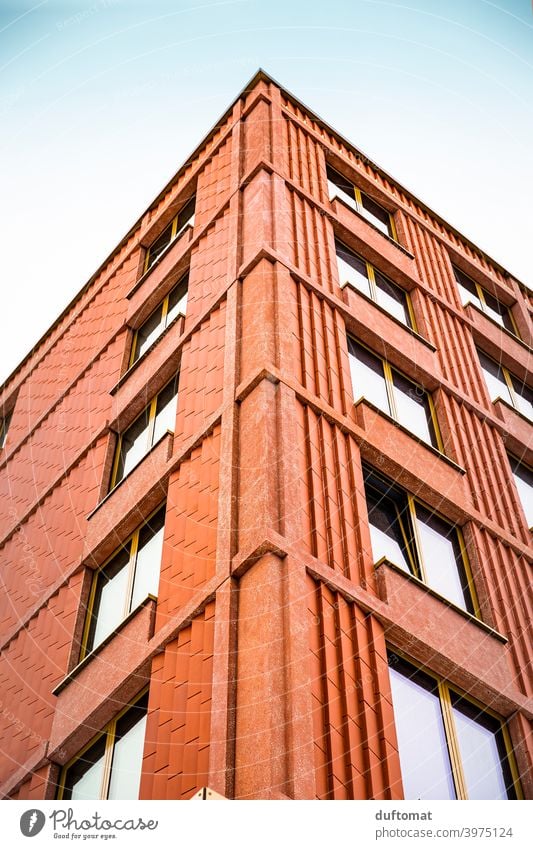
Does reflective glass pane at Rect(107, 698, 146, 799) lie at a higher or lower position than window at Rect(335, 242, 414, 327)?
lower

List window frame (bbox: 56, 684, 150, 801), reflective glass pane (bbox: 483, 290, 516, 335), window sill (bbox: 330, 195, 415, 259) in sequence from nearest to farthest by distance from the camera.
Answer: window frame (bbox: 56, 684, 150, 801), window sill (bbox: 330, 195, 415, 259), reflective glass pane (bbox: 483, 290, 516, 335)

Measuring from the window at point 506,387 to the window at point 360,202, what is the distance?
353cm

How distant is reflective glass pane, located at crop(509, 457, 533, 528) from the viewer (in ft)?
64.7

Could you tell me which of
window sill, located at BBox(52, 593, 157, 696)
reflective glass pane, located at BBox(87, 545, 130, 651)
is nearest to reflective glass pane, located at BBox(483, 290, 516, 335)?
reflective glass pane, located at BBox(87, 545, 130, 651)

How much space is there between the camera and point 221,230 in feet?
65.6

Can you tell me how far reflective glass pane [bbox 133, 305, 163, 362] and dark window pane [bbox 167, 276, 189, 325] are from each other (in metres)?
0.29

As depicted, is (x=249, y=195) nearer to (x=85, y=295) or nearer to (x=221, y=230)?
(x=221, y=230)

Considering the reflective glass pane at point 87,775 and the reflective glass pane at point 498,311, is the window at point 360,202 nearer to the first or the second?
the reflective glass pane at point 498,311

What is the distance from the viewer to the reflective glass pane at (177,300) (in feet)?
68.1

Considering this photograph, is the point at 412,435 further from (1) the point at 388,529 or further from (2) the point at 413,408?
(1) the point at 388,529

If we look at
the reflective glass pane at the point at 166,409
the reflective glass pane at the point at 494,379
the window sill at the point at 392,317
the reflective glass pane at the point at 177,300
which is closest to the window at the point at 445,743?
the reflective glass pane at the point at 166,409
